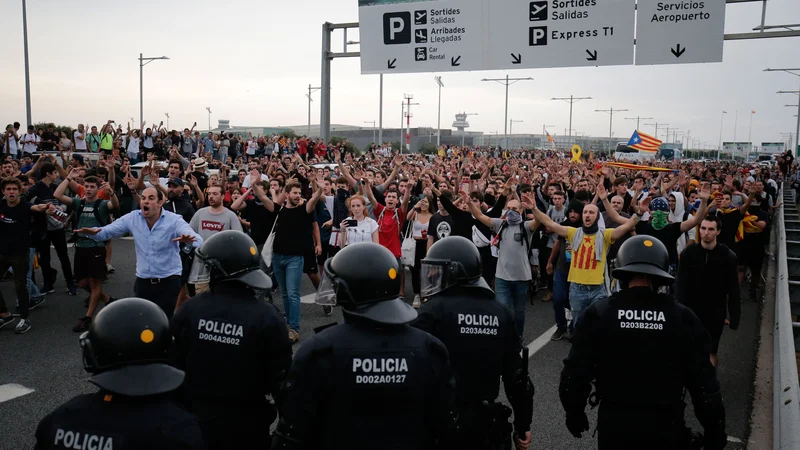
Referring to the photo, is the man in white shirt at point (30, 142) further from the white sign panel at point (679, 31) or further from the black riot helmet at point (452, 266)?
the black riot helmet at point (452, 266)

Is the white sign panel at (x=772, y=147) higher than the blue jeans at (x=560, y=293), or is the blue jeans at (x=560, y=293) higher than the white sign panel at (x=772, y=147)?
the white sign panel at (x=772, y=147)

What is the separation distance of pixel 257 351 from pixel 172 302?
3443mm

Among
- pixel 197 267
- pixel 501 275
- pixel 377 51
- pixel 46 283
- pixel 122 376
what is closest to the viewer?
pixel 122 376

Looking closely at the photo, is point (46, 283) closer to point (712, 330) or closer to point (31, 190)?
point (31, 190)

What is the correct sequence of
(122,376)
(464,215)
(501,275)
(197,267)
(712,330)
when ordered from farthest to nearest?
(464,215) → (501,275) → (712,330) → (197,267) → (122,376)

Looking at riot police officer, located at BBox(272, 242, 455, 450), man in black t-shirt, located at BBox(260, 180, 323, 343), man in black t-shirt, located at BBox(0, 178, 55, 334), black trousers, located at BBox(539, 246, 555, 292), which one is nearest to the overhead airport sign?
black trousers, located at BBox(539, 246, 555, 292)

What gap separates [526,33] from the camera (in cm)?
1493

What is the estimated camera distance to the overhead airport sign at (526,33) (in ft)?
45.6

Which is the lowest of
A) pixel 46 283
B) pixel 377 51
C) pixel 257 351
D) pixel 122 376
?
pixel 46 283

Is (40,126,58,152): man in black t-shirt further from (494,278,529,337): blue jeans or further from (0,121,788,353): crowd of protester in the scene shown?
(494,278,529,337): blue jeans

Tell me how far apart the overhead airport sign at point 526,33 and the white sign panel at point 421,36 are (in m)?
0.02

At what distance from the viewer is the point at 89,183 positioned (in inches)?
347

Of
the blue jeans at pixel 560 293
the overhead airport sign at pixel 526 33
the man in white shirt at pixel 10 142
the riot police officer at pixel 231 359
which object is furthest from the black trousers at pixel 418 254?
the man in white shirt at pixel 10 142

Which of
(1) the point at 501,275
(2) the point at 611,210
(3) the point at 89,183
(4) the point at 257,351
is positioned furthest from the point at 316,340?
(3) the point at 89,183
